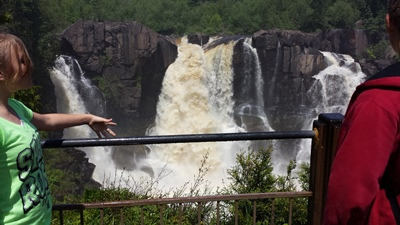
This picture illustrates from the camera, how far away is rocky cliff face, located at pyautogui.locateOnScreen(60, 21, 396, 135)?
24.8 meters

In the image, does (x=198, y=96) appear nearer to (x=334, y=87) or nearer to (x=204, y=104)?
(x=204, y=104)

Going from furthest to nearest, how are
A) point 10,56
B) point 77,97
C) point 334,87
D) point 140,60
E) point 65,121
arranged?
point 334,87 < point 140,60 < point 77,97 < point 65,121 < point 10,56

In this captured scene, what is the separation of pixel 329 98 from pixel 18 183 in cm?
2566

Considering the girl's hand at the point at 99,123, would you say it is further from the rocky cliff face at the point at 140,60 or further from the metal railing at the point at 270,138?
the rocky cliff face at the point at 140,60

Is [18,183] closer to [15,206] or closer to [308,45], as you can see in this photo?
[15,206]

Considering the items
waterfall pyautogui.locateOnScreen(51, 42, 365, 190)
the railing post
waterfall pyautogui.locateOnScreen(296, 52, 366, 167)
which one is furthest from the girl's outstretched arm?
waterfall pyautogui.locateOnScreen(296, 52, 366, 167)

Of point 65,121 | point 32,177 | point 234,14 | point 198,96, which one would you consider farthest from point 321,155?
point 234,14

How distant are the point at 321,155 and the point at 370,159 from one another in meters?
0.97

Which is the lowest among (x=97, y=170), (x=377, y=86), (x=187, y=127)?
(x=97, y=170)

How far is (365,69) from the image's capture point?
85.1ft

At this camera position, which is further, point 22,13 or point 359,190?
point 22,13

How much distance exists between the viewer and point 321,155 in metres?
1.92

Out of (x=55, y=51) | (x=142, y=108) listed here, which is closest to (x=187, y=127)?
(x=142, y=108)

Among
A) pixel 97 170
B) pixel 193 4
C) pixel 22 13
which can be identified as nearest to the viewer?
pixel 97 170
